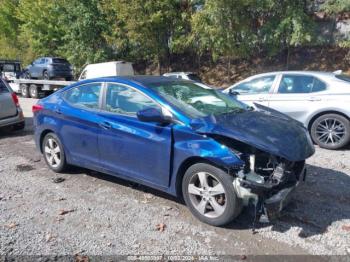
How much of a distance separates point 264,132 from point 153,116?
122 cm

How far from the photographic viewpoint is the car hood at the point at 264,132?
3445 millimetres

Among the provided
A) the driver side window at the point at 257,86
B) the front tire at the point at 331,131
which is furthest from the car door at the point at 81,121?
the front tire at the point at 331,131

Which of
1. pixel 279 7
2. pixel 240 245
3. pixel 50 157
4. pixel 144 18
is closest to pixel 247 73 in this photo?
pixel 279 7

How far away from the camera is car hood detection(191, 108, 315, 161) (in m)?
3.45

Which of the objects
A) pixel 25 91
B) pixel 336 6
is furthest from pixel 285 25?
pixel 25 91

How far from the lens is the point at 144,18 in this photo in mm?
20031

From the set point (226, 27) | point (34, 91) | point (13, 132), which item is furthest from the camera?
point (34, 91)

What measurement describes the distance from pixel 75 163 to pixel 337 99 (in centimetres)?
501

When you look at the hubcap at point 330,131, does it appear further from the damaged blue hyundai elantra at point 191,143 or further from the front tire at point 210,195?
the front tire at point 210,195

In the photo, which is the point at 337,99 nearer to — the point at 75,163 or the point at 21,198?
the point at 75,163

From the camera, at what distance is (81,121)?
15.9 feet

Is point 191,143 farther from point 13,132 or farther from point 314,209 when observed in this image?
point 13,132

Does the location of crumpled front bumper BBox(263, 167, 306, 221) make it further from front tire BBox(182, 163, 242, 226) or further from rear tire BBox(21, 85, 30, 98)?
rear tire BBox(21, 85, 30, 98)

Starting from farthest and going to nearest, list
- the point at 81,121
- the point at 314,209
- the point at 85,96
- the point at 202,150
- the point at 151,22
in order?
the point at 151,22 → the point at 85,96 → the point at 81,121 → the point at 314,209 → the point at 202,150
